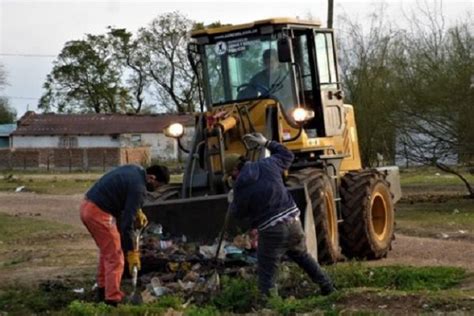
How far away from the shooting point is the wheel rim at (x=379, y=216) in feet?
47.4

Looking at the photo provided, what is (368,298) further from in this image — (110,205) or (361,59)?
(361,59)

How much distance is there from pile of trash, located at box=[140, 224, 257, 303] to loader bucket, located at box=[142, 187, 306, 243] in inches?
4.2

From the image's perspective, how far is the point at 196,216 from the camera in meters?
11.8

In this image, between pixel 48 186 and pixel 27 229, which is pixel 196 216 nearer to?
pixel 27 229

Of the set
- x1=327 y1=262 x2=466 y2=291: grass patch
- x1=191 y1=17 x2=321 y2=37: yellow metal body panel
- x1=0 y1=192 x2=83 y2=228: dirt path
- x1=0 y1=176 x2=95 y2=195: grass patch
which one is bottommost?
x1=327 y1=262 x2=466 y2=291: grass patch

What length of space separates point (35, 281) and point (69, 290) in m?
1.14

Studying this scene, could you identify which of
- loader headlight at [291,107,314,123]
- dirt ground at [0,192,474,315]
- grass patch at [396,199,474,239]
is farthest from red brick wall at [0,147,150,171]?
loader headlight at [291,107,314,123]

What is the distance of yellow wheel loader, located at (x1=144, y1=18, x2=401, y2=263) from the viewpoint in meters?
12.0

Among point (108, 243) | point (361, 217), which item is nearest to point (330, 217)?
point (361, 217)

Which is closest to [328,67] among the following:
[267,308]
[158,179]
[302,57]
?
[302,57]

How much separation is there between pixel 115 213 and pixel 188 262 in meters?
1.45

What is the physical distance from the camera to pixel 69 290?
1129 centimetres

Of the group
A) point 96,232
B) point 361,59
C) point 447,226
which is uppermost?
point 361,59

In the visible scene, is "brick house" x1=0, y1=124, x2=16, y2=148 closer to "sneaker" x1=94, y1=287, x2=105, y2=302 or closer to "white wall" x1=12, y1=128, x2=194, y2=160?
"white wall" x1=12, y1=128, x2=194, y2=160
